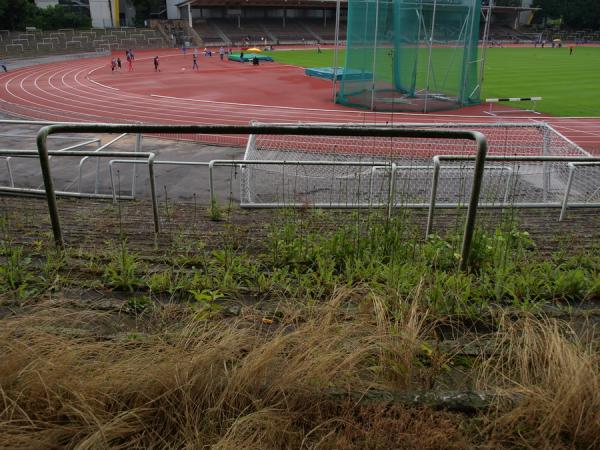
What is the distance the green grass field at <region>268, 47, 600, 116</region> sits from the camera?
93.2 ft

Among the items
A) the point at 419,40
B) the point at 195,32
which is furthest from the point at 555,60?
the point at 195,32

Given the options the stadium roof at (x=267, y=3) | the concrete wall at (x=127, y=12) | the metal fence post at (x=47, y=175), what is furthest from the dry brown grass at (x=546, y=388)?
the concrete wall at (x=127, y=12)

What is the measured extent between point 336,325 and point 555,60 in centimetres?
5812

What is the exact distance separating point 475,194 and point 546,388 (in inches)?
61.1

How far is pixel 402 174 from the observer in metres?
11.3

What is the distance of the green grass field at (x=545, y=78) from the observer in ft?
93.2

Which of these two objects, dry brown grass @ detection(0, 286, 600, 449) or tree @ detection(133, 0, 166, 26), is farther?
tree @ detection(133, 0, 166, 26)

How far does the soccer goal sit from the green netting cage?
10743 millimetres

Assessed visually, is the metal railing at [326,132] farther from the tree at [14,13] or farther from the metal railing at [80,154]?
the tree at [14,13]

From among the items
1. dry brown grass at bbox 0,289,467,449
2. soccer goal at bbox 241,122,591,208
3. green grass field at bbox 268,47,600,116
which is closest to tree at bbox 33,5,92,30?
green grass field at bbox 268,47,600,116

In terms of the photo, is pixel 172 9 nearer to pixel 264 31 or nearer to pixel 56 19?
pixel 264 31

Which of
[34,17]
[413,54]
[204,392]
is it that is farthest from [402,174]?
[34,17]

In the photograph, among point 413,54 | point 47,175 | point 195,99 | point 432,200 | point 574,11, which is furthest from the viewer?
point 574,11

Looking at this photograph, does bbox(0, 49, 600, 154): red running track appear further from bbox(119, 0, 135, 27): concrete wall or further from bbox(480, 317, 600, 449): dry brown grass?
bbox(119, 0, 135, 27): concrete wall
